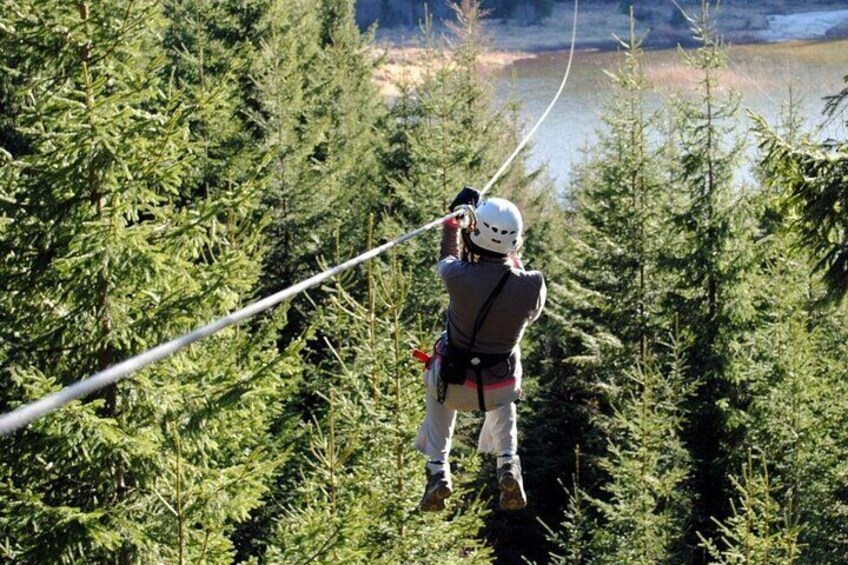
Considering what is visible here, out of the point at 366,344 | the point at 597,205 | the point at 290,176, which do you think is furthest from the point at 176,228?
the point at 597,205

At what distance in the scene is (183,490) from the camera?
811cm

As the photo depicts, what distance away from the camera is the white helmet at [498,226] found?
5562 mm

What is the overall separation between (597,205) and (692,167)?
2599mm

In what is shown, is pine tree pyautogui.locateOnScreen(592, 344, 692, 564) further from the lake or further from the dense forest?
the lake

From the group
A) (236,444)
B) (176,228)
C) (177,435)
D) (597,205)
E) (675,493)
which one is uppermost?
(176,228)

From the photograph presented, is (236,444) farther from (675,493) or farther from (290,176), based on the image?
(290,176)

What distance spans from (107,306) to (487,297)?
3583mm

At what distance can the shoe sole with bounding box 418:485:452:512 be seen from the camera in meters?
6.44

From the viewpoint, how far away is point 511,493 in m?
6.41

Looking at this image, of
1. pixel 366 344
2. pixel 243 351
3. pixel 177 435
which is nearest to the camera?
pixel 177 435

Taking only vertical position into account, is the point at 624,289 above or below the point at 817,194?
below

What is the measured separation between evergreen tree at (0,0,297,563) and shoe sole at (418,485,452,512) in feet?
6.67

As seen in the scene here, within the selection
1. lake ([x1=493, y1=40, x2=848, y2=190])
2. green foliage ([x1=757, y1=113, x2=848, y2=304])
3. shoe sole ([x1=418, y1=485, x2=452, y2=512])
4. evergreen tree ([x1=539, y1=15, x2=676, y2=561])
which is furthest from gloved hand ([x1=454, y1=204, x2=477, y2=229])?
lake ([x1=493, y1=40, x2=848, y2=190])

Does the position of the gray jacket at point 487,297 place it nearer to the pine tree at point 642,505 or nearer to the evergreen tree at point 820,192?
the evergreen tree at point 820,192
